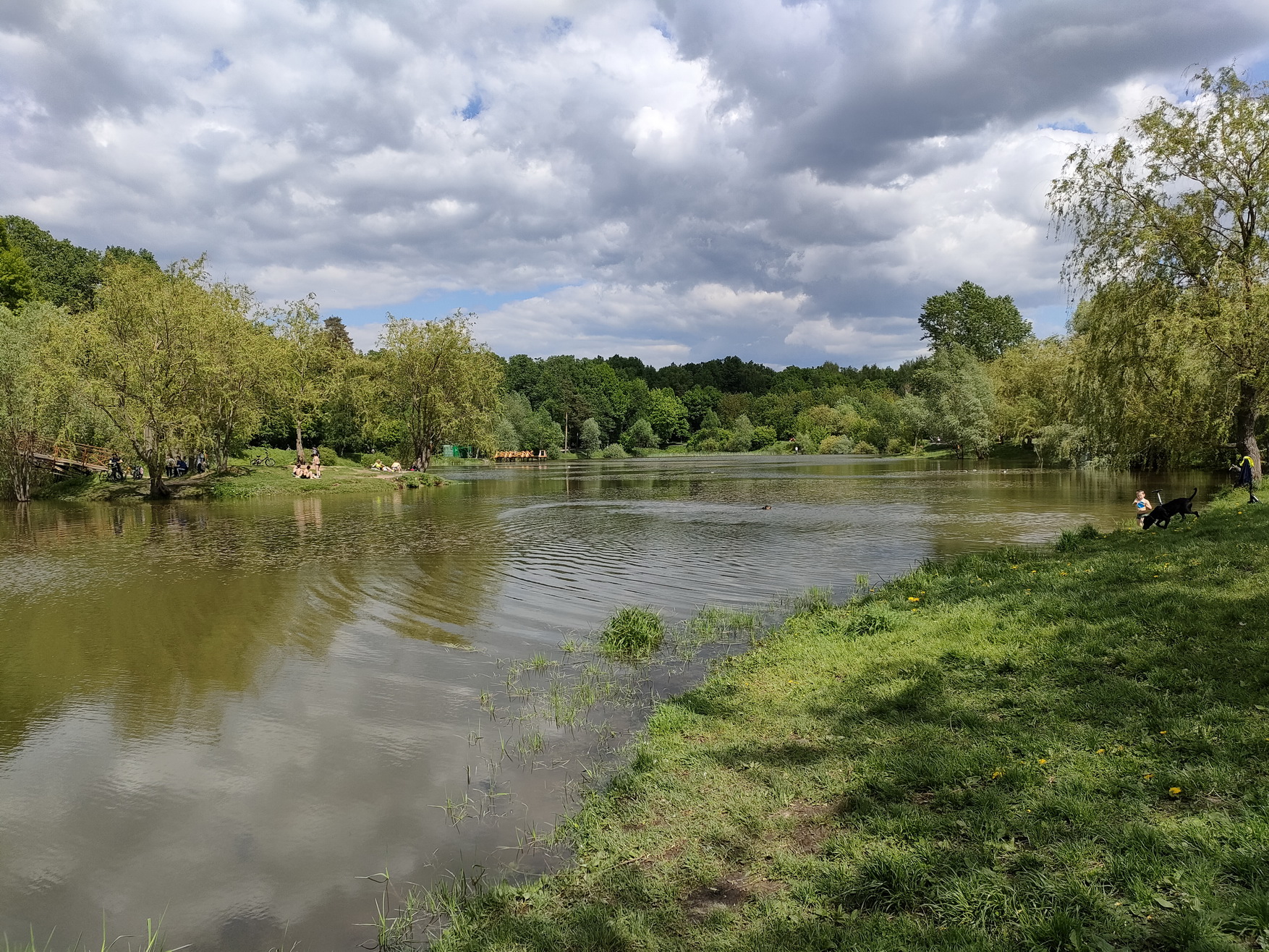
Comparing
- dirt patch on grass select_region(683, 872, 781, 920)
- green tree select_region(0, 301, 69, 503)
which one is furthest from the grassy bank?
dirt patch on grass select_region(683, 872, 781, 920)

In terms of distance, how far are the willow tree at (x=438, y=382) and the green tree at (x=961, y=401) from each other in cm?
5170

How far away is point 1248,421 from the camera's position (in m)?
22.4

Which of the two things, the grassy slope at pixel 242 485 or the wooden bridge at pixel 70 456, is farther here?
the wooden bridge at pixel 70 456

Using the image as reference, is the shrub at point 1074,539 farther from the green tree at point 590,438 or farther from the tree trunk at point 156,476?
the green tree at point 590,438

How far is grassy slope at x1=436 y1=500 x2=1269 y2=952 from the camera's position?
14.1 ft

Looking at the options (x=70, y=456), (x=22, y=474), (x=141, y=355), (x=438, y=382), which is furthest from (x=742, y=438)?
(x=22, y=474)

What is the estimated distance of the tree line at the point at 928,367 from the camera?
21.8 metres

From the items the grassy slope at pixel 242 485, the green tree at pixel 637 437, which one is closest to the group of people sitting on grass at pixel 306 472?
the grassy slope at pixel 242 485

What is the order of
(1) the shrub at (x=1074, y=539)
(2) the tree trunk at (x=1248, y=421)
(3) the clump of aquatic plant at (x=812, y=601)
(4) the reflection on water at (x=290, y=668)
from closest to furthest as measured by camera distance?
(4) the reflection on water at (x=290, y=668) → (3) the clump of aquatic plant at (x=812, y=601) → (1) the shrub at (x=1074, y=539) → (2) the tree trunk at (x=1248, y=421)

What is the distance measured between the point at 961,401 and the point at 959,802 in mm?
83093

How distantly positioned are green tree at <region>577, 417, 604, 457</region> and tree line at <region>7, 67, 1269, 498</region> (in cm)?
5675

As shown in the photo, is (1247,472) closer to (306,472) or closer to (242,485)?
(242,485)

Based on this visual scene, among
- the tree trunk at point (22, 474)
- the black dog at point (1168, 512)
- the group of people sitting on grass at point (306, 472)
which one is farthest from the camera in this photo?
the group of people sitting on grass at point (306, 472)

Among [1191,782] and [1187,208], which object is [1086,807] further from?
[1187,208]
